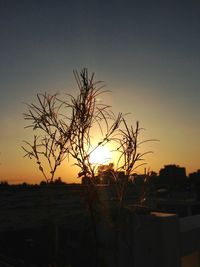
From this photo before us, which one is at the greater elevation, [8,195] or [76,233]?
[8,195]

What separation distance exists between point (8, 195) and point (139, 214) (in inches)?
484

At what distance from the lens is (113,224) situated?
5582 mm

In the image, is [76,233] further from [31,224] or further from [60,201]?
[60,201]

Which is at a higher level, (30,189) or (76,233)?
(30,189)

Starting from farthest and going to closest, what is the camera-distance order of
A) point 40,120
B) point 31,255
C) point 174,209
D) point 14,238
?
point 174,209
point 14,238
point 31,255
point 40,120

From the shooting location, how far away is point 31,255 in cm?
1280

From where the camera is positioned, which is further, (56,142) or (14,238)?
(14,238)

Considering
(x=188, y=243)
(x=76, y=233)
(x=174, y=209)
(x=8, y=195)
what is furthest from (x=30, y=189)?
(x=174, y=209)

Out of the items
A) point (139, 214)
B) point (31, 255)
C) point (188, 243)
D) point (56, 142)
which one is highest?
point (56, 142)

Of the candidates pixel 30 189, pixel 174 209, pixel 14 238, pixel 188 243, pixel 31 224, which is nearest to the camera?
pixel 188 243

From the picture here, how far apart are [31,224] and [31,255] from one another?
4322mm

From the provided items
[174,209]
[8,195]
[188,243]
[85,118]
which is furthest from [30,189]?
[174,209]

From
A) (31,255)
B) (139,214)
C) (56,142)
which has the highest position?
(56,142)

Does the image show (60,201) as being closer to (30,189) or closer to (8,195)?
(30,189)
